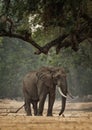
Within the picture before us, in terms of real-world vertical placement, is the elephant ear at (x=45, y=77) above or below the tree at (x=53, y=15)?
below

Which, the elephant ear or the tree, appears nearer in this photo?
the tree

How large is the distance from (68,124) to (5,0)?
23.2 ft

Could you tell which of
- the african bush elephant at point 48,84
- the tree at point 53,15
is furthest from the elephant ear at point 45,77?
the tree at point 53,15

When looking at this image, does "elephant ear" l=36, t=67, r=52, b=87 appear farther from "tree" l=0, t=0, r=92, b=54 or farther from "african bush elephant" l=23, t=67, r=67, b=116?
"tree" l=0, t=0, r=92, b=54

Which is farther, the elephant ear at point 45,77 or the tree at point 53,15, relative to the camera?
the elephant ear at point 45,77

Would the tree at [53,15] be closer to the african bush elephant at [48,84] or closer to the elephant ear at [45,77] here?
the african bush elephant at [48,84]

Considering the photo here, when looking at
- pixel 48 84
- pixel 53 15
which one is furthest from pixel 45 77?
pixel 53 15

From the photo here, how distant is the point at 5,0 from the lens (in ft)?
62.2

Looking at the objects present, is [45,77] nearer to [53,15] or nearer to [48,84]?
[48,84]

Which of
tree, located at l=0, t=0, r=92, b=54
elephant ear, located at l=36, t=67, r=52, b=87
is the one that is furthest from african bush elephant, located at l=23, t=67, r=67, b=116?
tree, located at l=0, t=0, r=92, b=54

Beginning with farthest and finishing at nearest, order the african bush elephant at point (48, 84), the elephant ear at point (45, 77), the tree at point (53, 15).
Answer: the elephant ear at point (45, 77), the african bush elephant at point (48, 84), the tree at point (53, 15)

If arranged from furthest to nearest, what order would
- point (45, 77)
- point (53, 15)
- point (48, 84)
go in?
point (45, 77)
point (48, 84)
point (53, 15)

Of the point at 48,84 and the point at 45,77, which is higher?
the point at 45,77

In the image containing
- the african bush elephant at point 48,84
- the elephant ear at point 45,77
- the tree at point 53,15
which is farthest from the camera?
the elephant ear at point 45,77
